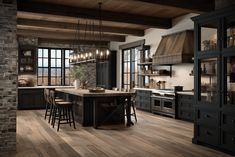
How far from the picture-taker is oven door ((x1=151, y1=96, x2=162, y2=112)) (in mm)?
8708

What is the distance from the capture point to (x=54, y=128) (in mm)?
6609

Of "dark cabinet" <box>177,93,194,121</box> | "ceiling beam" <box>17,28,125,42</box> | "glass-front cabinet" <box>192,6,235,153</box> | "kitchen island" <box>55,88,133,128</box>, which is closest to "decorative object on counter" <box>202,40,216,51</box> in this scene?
"glass-front cabinet" <box>192,6,235,153</box>

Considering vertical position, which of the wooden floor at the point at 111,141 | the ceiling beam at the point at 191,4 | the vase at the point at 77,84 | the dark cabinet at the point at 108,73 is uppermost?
the ceiling beam at the point at 191,4

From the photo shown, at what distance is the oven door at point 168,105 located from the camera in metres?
8.06

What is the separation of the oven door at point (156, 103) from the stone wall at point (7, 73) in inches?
201

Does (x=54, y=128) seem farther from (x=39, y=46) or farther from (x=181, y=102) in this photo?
(x=39, y=46)

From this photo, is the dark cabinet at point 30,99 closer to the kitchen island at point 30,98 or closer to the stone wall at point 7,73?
the kitchen island at point 30,98

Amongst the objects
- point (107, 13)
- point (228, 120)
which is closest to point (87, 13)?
point (107, 13)

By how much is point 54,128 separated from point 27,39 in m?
6.24

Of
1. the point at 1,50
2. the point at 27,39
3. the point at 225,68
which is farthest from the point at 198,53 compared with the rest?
the point at 27,39

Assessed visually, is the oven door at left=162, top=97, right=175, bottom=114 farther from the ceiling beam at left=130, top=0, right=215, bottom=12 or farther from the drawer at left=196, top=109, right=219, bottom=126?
the drawer at left=196, top=109, right=219, bottom=126

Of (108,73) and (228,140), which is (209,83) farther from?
(108,73)

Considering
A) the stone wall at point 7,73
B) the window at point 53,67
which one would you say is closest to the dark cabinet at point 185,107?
the stone wall at point 7,73

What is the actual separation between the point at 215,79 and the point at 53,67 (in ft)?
30.2
